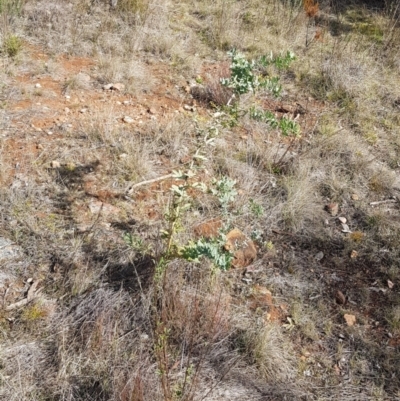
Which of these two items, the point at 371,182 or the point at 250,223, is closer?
the point at 250,223

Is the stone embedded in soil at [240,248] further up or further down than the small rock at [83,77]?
further down

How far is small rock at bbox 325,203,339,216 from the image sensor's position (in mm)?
3287

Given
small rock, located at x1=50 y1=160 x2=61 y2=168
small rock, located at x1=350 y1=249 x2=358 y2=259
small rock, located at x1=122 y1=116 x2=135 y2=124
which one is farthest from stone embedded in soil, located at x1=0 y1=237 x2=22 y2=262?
small rock, located at x1=350 y1=249 x2=358 y2=259

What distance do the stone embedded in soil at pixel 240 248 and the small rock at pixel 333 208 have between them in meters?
0.77

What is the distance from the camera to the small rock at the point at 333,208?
329 centimetres

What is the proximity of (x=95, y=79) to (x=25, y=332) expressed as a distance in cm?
256

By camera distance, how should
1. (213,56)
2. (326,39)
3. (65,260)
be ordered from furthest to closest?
(326,39) < (213,56) < (65,260)

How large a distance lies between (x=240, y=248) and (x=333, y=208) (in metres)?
0.92

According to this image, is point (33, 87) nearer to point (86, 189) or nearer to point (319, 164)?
point (86, 189)

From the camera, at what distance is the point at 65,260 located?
257 centimetres

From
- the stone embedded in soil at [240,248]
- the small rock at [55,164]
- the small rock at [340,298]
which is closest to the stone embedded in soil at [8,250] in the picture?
the small rock at [55,164]

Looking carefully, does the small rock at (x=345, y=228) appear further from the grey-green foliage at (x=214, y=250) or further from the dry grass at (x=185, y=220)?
the grey-green foliage at (x=214, y=250)

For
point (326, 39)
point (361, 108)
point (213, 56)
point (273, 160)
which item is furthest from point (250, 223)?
point (326, 39)

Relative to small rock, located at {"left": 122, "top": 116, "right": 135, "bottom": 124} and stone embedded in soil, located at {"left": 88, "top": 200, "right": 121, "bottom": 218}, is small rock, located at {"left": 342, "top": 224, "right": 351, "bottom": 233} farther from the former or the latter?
small rock, located at {"left": 122, "top": 116, "right": 135, "bottom": 124}
